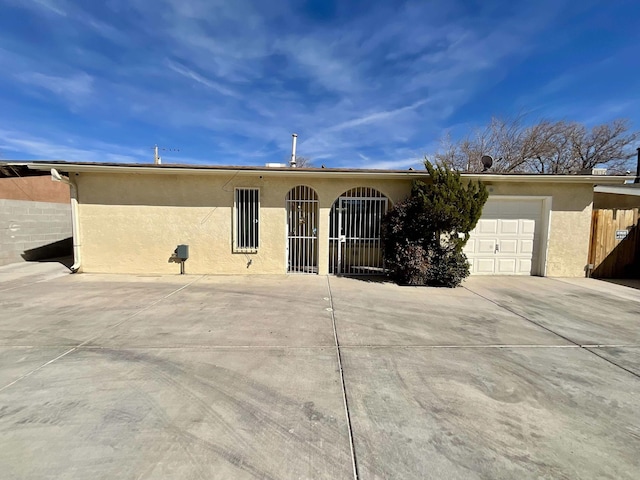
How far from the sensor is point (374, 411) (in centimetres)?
252

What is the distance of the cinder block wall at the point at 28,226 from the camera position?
9180mm

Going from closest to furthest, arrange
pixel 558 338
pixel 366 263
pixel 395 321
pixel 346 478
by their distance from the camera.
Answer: pixel 346 478
pixel 558 338
pixel 395 321
pixel 366 263

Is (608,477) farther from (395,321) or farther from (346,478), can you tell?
(395,321)

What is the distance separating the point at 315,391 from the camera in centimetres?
279

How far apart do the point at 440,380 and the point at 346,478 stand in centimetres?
157

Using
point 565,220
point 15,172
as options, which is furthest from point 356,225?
point 15,172


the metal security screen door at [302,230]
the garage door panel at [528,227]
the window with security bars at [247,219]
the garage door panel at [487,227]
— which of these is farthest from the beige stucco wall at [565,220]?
the window with security bars at [247,219]

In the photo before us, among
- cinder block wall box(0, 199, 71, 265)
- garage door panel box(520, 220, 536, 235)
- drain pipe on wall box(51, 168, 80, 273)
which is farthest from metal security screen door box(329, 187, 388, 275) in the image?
cinder block wall box(0, 199, 71, 265)

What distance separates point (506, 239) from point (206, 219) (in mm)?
8519

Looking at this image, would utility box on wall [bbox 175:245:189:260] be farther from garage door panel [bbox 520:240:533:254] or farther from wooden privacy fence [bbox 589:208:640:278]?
wooden privacy fence [bbox 589:208:640:278]

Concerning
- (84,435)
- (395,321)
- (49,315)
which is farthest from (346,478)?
(49,315)

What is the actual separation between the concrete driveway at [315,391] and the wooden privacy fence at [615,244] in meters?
3.74

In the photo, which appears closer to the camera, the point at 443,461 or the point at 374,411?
the point at 443,461

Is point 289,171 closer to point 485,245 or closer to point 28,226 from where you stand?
point 485,245
